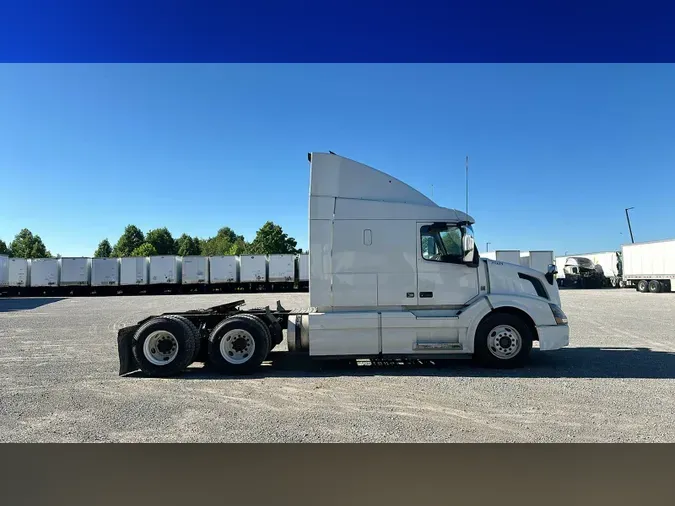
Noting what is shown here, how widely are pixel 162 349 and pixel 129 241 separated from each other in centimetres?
8566

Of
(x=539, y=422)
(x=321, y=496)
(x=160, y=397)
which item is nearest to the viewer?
(x=321, y=496)

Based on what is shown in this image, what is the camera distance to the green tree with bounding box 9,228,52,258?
7799 centimetres

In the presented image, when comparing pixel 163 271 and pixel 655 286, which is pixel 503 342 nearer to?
pixel 655 286

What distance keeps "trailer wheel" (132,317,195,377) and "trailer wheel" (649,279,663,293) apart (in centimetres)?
3610

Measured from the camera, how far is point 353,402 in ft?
20.8

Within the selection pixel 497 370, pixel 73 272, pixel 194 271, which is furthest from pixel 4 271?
pixel 497 370

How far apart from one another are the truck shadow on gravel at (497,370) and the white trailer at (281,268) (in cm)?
3062

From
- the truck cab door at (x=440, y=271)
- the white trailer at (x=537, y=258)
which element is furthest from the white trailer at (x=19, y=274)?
the white trailer at (x=537, y=258)

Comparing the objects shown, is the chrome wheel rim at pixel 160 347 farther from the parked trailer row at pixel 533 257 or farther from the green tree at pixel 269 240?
the green tree at pixel 269 240

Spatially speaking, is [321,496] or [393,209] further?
[393,209]
